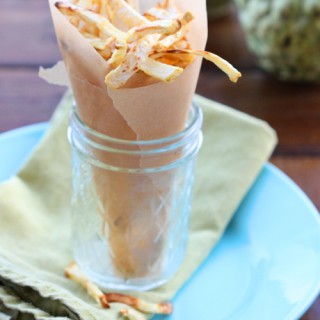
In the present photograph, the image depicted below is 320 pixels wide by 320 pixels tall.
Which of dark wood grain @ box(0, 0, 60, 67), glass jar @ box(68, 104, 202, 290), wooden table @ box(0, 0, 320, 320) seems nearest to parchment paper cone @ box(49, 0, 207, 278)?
glass jar @ box(68, 104, 202, 290)

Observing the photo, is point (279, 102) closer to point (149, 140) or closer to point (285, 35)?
point (285, 35)

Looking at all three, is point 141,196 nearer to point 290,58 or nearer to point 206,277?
point 206,277

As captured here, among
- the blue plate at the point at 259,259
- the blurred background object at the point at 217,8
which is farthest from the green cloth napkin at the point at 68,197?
the blurred background object at the point at 217,8

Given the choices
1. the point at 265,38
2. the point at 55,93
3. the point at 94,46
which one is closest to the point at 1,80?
Result: the point at 55,93

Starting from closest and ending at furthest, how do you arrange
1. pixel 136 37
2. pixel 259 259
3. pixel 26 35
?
pixel 136 37
pixel 259 259
pixel 26 35

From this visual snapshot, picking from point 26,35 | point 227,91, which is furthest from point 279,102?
point 26,35

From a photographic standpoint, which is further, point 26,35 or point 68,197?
point 26,35
